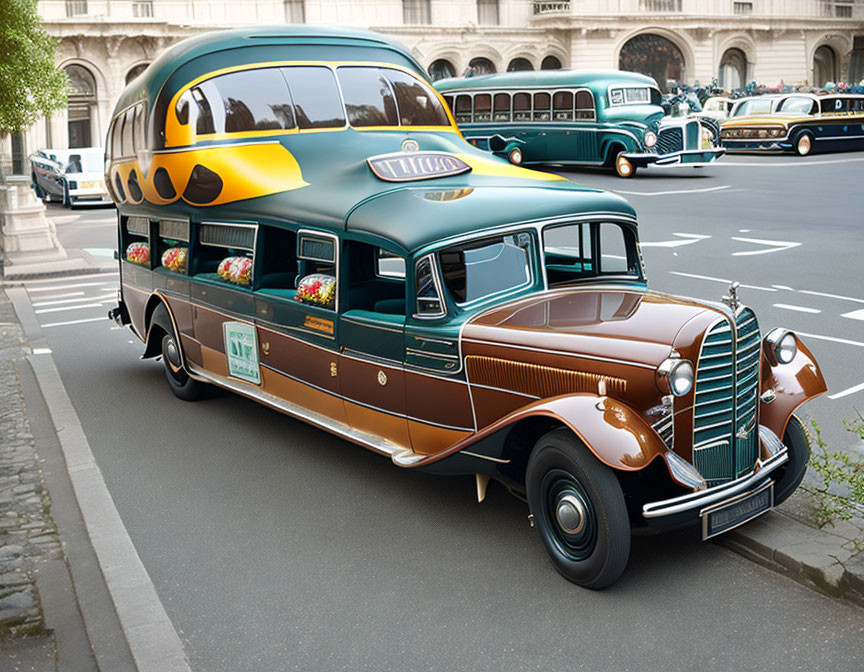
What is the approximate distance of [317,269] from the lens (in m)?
7.25

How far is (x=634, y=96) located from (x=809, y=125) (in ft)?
24.1

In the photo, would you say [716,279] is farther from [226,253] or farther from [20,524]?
[20,524]

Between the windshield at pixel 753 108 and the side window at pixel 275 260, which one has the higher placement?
the windshield at pixel 753 108

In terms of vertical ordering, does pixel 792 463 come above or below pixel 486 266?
below

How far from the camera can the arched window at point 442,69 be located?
5378 centimetres

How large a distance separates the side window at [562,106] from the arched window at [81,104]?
89.5 feet

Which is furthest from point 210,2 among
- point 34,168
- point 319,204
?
point 319,204

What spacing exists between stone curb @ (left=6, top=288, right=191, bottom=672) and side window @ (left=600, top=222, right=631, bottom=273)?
3.45 metres

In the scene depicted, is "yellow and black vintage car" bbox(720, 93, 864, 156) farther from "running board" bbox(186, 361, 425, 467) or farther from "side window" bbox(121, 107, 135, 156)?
"running board" bbox(186, 361, 425, 467)

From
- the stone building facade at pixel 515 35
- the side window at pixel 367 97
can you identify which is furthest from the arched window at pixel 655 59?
the side window at pixel 367 97

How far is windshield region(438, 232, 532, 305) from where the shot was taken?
5973 mm

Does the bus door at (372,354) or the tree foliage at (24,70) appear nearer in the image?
the bus door at (372,354)

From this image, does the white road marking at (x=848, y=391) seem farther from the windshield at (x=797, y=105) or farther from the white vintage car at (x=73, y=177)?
the windshield at (x=797, y=105)

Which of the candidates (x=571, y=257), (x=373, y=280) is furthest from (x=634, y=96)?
(x=373, y=280)
